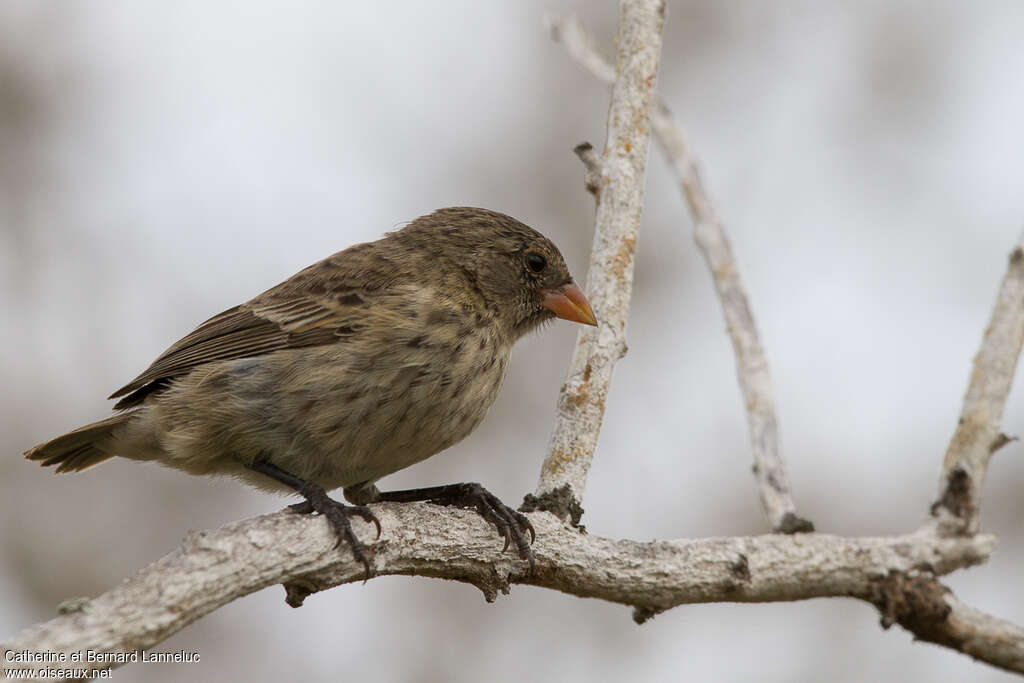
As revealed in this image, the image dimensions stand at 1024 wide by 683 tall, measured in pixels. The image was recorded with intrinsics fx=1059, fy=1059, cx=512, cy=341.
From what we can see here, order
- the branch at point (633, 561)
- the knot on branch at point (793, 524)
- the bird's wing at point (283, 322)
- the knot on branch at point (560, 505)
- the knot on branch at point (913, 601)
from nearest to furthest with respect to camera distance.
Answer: the branch at point (633, 561) → the knot on branch at point (913, 601) → the knot on branch at point (793, 524) → the knot on branch at point (560, 505) → the bird's wing at point (283, 322)

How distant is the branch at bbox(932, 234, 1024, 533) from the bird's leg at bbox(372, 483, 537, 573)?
155 centimetres

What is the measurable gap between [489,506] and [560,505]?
293 millimetres

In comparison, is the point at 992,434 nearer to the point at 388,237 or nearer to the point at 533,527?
the point at 533,527

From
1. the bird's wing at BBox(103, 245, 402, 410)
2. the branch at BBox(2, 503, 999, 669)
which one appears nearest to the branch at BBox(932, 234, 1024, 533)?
the branch at BBox(2, 503, 999, 669)

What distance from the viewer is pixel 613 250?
464 centimetres

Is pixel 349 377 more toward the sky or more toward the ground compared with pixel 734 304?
more toward the ground

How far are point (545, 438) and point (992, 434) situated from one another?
16.1 feet

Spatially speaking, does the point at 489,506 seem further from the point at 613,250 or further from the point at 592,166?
the point at 592,166

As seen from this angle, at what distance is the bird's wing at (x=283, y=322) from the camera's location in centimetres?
468

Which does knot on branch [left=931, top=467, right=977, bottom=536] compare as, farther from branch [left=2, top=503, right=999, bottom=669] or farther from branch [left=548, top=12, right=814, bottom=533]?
branch [left=548, top=12, right=814, bottom=533]

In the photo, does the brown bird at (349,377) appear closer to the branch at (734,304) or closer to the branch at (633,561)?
the branch at (633,561)

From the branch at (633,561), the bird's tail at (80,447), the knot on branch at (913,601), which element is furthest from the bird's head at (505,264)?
the knot on branch at (913,601)

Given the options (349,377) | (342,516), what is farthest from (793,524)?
(349,377)

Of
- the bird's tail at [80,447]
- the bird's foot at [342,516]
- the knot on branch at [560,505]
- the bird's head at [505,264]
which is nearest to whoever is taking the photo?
the bird's foot at [342,516]
